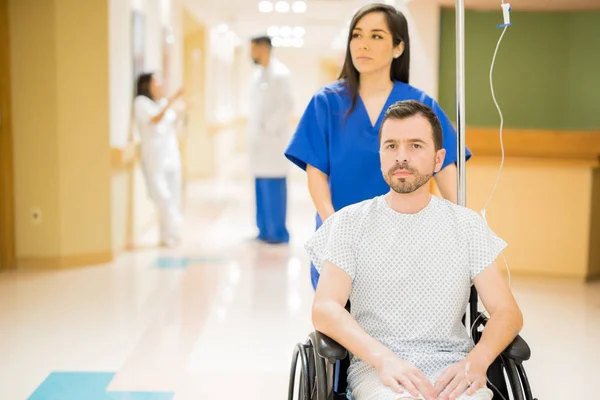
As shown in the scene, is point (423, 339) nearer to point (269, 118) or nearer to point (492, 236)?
point (492, 236)

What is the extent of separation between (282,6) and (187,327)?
20.7 ft

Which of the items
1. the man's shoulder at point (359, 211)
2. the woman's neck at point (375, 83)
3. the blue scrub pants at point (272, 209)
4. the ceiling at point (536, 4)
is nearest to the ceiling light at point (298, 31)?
the blue scrub pants at point (272, 209)

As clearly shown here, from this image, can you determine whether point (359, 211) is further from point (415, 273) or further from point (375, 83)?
point (375, 83)

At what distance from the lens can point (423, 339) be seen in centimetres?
192

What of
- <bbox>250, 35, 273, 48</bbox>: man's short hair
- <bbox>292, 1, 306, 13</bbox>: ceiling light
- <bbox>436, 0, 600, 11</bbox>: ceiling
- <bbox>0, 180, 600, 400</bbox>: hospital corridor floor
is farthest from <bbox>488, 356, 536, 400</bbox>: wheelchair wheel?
<bbox>292, 1, 306, 13</bbox>: ceiling light

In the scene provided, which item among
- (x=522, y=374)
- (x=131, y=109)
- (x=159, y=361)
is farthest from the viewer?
(x=131, y=109)

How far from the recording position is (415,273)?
1.92 m

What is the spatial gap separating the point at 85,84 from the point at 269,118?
1668 mm

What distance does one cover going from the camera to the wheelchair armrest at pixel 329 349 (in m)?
1.82

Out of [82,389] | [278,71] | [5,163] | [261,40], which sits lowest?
[82,389]

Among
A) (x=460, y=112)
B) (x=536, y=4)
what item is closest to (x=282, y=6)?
(x=536, y=4)

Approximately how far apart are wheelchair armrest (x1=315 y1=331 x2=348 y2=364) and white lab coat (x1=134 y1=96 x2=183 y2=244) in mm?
4436

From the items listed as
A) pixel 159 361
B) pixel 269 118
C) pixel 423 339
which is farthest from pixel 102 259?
pixel 423 339

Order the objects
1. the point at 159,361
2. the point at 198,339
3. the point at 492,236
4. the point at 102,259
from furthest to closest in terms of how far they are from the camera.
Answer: the point at 102,259 → the point at 198,339 → the point at 159,361 → the point at 492,236
